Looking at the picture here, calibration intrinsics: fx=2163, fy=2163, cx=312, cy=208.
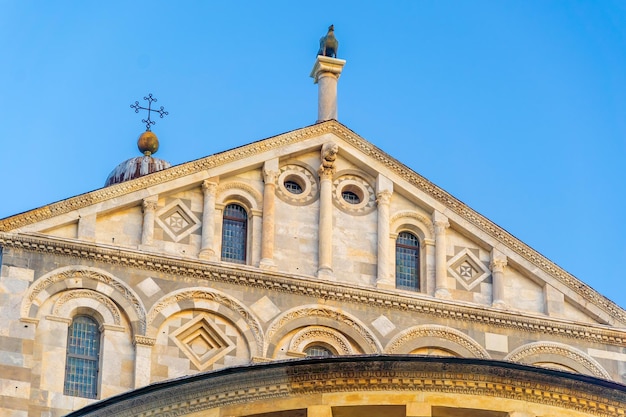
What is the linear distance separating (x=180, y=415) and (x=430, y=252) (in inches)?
510

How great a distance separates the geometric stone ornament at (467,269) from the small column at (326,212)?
2378mm

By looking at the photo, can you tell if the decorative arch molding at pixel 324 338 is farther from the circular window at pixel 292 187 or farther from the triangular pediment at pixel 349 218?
the circular window at pixel 292 187

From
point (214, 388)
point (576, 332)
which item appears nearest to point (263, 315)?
point (576, 332)

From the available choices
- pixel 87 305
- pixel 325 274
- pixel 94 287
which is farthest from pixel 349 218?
pixel 87 305

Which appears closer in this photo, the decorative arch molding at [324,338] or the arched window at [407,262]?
the decorative arch molding at [324,338]

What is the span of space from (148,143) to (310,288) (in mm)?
12856

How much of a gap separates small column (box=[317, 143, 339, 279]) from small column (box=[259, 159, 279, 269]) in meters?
0.89

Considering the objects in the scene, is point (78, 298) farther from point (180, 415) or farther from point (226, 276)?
point (180, 415)

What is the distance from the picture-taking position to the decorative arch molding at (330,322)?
124 ft

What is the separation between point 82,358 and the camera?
36.6 m

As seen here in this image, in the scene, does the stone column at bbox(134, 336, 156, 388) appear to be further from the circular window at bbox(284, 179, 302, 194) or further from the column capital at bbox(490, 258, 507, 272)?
the column capital at bbox(490, 258, 507, 272)

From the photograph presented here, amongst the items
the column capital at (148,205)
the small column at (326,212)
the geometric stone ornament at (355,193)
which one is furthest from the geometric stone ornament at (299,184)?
the column capital at (148,205)

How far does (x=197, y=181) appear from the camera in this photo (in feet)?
127

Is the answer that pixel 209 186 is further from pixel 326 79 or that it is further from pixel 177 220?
pixel 326 79
